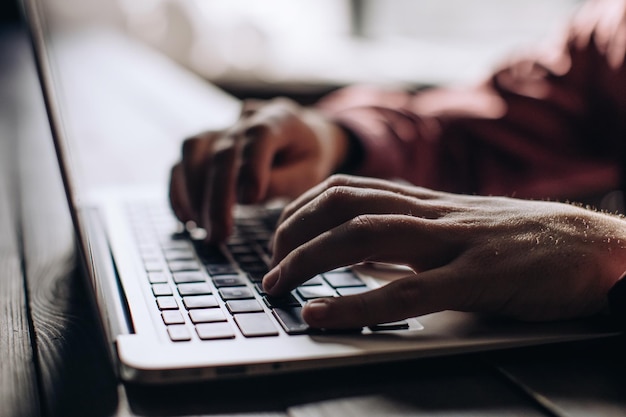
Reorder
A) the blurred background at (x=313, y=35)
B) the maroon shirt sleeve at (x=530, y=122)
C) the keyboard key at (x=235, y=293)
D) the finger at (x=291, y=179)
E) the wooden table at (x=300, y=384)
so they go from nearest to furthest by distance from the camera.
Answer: the wooden table at (x=300, y=384) < the keyboard key at (x=235, y=293) < the finger at (x=291, y=179) < the maroon shirt sleeve at (x=530, y=122) < the blurred background at (x=313, y=35)

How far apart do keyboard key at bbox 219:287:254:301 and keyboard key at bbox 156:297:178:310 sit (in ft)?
0.10

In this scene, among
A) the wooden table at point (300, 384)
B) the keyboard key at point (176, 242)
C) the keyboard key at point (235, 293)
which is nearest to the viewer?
the wooden table at point (300, 384)

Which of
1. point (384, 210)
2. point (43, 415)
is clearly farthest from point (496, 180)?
point (43, 415)

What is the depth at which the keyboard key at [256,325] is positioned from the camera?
377 millimetres

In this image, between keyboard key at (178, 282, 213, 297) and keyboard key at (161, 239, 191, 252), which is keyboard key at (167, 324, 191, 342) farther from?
keyboard key at (161, 239, 191, 252)

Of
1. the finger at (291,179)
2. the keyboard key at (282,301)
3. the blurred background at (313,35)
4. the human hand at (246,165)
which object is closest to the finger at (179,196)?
the human hand at (246,165)

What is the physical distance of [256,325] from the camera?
1.27ft

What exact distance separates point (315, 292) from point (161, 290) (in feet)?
0.33

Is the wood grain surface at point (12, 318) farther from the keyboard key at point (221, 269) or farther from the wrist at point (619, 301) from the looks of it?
the wrist at point (619, 301)

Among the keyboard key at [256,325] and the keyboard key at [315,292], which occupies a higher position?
the keyboard key at [256,325]

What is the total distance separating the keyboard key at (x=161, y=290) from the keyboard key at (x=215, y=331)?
0.06 m

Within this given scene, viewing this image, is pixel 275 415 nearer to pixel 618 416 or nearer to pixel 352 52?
pixel 618 416

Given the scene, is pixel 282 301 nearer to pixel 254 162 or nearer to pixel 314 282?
pixel 314 282

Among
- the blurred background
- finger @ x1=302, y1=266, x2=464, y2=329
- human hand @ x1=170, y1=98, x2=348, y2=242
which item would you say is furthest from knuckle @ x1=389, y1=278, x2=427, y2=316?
the blurred background
